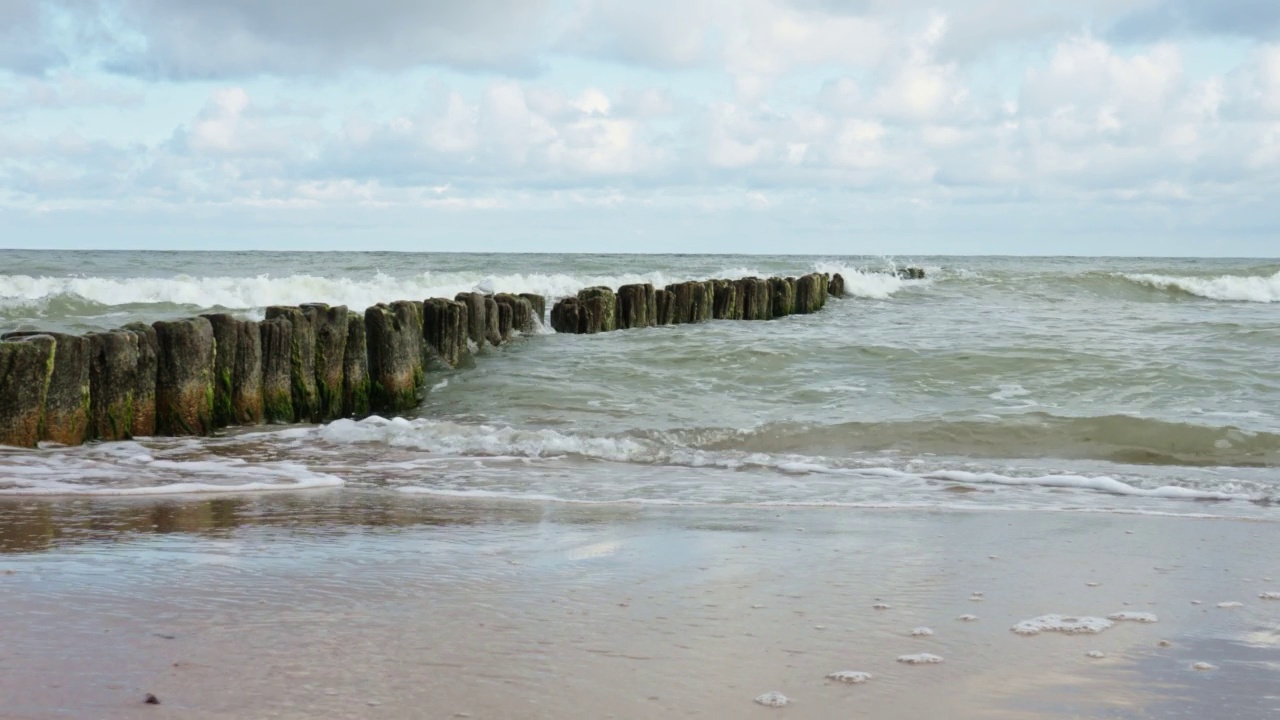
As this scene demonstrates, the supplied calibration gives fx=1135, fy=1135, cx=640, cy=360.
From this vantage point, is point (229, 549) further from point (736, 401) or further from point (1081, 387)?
point (1081, 387)

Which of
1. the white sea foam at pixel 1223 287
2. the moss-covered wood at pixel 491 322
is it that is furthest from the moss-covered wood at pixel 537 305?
the white sea foam at pixel 1223 287

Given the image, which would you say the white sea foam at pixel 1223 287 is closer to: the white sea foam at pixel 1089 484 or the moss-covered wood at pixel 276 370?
the white sea foam at pixel 1089 484

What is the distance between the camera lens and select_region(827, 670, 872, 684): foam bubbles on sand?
2719mm

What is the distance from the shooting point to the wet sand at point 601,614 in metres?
2.55

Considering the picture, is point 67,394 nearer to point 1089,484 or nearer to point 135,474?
point 135,474

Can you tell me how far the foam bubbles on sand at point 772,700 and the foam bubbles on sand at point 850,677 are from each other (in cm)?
20

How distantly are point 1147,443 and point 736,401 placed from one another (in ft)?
10.6

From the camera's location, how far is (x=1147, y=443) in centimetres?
794

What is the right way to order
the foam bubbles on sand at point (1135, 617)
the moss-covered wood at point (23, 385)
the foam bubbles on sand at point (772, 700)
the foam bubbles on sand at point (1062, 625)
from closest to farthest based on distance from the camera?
the foam bubbles on sand at point (772, 700) → the foam bubbles on sand at point (1062, 625) → the foam bubbles on sand at point (1135, 617) → the moss-covered wood at point (23, 385)

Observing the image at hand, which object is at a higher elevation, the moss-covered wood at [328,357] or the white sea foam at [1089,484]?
the moss-covered wood at [328,357]

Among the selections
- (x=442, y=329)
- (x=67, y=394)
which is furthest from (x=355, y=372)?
(x=67, y=394)

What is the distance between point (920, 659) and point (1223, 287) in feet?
100

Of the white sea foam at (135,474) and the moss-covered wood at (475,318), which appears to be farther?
the moss-covered wood at (475,318)

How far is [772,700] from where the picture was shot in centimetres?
255
